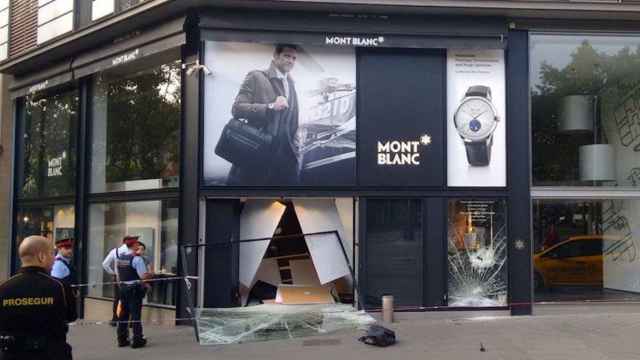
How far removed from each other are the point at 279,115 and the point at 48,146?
7227 mm

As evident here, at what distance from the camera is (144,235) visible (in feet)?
44.5

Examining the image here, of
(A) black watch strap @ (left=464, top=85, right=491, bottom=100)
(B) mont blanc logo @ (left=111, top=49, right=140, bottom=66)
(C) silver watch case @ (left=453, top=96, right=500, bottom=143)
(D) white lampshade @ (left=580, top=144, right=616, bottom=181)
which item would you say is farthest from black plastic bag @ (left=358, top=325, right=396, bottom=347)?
(B) mont blanc logo @ (left=111, top=49, right=140, bottom=66)

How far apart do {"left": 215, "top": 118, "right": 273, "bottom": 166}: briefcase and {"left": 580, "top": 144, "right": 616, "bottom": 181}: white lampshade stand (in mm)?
5858

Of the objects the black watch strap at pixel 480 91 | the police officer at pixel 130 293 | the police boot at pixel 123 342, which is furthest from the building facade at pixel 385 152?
the police boot at pixel 123 342

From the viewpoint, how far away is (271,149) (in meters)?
12.4

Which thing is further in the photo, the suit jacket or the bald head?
the suit jacket

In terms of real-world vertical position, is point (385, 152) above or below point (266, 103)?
below

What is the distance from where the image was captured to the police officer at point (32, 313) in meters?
4.68

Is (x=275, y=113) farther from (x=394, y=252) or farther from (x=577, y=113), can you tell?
(x=577, y=113)

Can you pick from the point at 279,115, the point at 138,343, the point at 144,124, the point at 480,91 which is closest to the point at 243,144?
the point at 279,115

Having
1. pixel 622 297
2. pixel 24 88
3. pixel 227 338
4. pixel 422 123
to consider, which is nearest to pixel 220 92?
pixel 422 123

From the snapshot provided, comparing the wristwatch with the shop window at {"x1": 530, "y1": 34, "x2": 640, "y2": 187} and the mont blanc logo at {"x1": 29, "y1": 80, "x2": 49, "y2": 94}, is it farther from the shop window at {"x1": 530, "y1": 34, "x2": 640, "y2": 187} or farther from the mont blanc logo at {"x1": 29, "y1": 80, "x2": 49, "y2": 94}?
the mont blanc logo at {"x1": 29, "y1": 80, "x2": 49, "y2": 94}

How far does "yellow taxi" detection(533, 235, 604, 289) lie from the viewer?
12.7 meters

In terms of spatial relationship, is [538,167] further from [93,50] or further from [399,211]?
[93,50]
